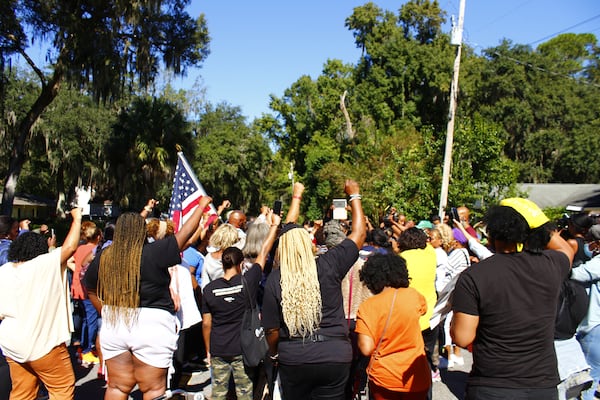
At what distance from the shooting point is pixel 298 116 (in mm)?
45719

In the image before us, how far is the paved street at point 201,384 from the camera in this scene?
584 centimetres

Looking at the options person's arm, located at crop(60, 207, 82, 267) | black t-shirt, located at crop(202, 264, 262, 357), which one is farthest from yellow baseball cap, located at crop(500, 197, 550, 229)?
person's arm, located at crop(60, 207, 82, 267)

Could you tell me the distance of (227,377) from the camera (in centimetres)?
466

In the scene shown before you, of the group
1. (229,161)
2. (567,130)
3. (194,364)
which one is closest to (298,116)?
(229,161)

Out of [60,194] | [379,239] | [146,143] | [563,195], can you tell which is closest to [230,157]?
[60,194]

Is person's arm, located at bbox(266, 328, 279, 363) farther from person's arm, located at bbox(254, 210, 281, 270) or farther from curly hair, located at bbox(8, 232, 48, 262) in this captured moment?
curly hair, located at bbox(8, 232, 48, 262)

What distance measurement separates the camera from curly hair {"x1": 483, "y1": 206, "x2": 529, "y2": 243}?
9.58ft

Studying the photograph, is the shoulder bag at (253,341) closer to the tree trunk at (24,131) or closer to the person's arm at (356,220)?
the person's arm at (356,220)

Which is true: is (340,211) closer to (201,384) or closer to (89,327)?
(201,384)

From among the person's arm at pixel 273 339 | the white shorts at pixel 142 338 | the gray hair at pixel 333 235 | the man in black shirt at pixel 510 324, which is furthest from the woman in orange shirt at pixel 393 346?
the gray hair at pixel 333 235

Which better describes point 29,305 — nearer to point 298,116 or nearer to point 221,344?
point 221,344

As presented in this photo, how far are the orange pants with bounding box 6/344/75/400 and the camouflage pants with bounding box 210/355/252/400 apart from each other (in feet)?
3.74

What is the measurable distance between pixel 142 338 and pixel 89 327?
4000 mm

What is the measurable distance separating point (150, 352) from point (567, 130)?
4464 cm
